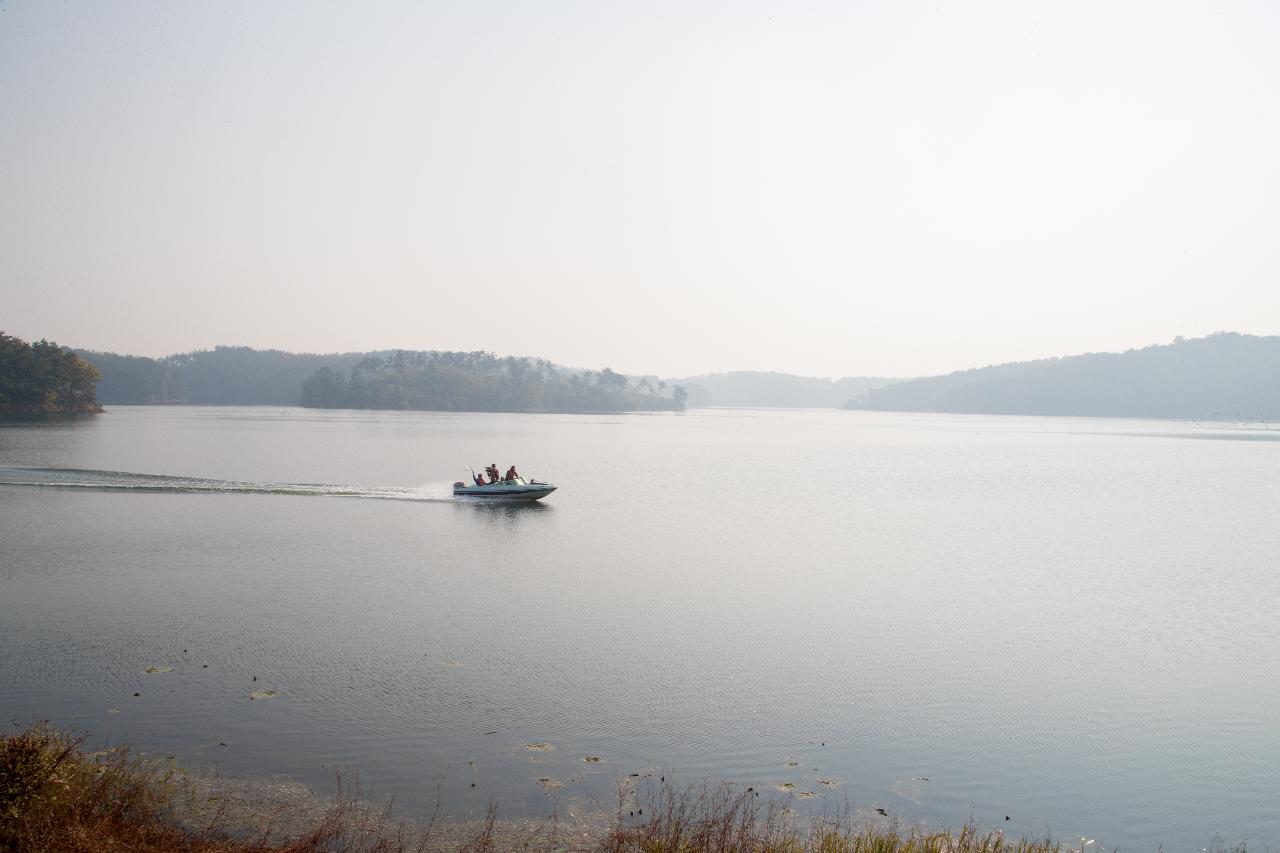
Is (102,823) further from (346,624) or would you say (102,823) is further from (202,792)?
(346,624)

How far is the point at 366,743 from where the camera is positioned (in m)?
9.82

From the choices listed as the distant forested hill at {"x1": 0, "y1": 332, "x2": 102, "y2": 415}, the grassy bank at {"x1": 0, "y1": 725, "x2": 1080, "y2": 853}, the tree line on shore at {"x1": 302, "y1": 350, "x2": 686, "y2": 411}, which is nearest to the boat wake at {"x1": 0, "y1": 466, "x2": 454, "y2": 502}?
the grassy bank at {"x1": 0, "y1": 725, "x2": 1080, "y2": 853}

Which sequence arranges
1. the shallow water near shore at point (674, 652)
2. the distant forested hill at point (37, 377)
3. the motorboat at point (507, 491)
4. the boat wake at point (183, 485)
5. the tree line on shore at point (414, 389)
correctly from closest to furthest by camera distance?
1. the shallow water near shore at point (674, 652)
2. the motorboat at point (507, 491)
3. the boat wake at point (183, 485)
4. the distant forested hill at point (37, 377)
5. the tree line on shore at point (414, 389)

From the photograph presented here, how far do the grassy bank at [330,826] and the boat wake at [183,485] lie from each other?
28.1 m

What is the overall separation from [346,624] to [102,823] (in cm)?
881

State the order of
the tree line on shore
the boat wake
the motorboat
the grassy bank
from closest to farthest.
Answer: the grassy bank → the motorboat → the boat wake → the tree line on shore

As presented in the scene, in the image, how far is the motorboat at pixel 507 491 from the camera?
35.7 metres

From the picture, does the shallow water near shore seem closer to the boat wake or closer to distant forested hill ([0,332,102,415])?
the boat wake

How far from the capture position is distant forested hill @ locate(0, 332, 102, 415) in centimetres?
9325

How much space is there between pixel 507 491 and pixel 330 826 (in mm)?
28101

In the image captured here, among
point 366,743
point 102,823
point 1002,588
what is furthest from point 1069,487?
point 102,823

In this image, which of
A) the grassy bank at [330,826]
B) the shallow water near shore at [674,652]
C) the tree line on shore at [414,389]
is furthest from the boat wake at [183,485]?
the tree line on shore at [414,389]

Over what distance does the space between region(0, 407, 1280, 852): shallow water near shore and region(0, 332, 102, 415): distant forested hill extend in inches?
2918

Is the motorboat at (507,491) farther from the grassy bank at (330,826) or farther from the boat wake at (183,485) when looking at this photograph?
the grassy bank at (330,826)
